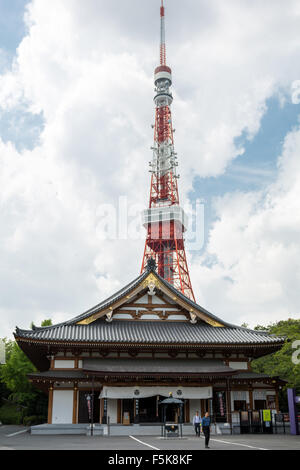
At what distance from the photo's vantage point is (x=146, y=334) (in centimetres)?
3192

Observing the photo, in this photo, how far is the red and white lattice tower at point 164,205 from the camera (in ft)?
231

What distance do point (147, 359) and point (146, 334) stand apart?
1.87 metres

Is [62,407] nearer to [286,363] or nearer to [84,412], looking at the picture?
[84,412]

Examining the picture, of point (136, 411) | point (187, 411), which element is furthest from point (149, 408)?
point (187, 411)

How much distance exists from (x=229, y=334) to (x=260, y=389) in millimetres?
4542

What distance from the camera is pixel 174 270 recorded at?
67.8 metres

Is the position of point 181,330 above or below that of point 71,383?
above

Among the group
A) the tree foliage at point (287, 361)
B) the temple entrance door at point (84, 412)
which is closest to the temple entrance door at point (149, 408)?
the temple entrance door at point (84, 412)

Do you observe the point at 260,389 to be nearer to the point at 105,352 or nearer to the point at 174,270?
the point at 105,352

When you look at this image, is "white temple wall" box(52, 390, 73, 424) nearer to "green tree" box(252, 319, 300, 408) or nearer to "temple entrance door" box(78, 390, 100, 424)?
"temple entrance door" box(78, 390, 100, 424)

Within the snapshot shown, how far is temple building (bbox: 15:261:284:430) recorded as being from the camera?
96.4 ft

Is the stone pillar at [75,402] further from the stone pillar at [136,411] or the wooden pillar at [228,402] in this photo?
the wooden pillar at [228,402]
